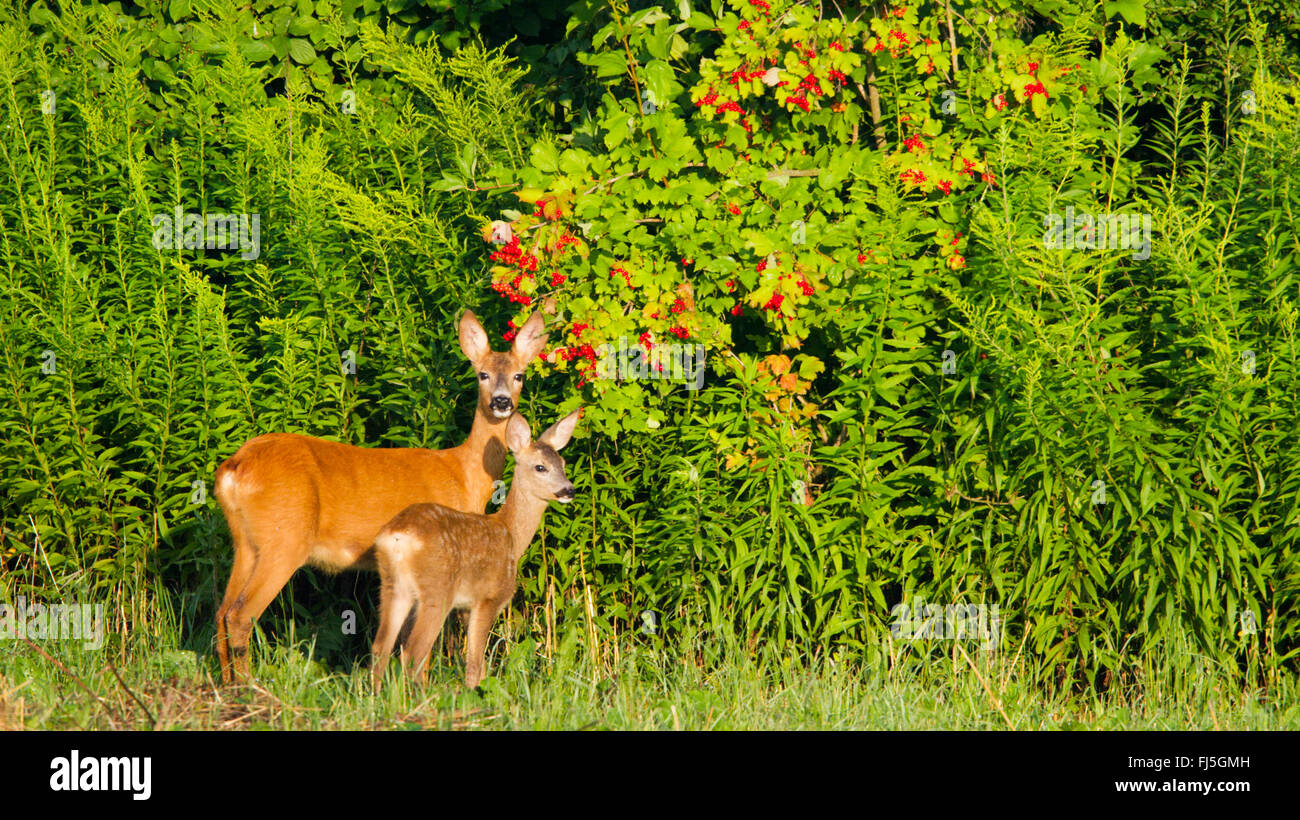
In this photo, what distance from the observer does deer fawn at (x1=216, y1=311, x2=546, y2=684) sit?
5.70 m

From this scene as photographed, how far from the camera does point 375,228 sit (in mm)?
6699

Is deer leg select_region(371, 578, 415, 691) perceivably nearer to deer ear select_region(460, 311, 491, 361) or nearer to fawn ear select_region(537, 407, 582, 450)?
fawn ear select_region(537, 407, 582, 450)

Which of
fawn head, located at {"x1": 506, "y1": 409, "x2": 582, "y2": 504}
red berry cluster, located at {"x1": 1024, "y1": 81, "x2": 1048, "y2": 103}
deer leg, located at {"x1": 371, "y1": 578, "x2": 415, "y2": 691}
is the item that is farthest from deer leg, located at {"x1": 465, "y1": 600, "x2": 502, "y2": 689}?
red berry cluster, located at {"x1": 1024, "y1": 81, "x2": 1048, "y2": 103}

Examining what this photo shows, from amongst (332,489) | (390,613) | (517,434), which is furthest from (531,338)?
(390,613)

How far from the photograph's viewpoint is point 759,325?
6977 mm

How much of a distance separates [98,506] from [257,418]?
102cm

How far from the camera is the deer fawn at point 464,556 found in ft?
17.5

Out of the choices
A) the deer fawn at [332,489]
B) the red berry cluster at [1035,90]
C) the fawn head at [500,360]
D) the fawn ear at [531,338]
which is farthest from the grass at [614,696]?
the red berry cluster at [1035,90]

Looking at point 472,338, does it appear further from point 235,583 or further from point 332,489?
point 235,583

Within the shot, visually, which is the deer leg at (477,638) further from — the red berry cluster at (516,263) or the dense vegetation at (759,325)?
the red berry cluster at (516,263)

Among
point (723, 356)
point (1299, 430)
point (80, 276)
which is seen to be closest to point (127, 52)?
point (80, 276)

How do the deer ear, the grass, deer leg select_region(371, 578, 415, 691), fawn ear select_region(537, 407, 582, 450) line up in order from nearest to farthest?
the grass, deer leg select_region(371, 578, 415, 691), fawn ear select_region(537, 407, 582, 450), the deer ear

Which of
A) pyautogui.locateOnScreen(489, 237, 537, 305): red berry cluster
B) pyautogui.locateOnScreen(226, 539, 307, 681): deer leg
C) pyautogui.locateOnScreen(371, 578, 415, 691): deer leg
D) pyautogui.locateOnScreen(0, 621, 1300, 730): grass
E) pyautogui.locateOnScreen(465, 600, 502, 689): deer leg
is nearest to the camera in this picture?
pyautogui.locateOnScreen(0, 621, 1300, 730): grass

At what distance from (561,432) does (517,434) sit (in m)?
0.20
